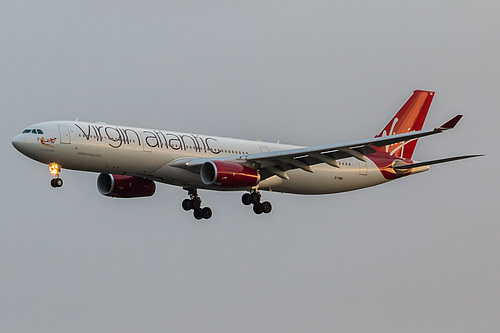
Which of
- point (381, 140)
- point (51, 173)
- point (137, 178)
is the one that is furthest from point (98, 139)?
point (381, 140)

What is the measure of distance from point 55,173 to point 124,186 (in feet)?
24.5

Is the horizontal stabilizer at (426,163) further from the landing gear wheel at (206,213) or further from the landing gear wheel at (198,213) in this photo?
the landing gear wheel at (198,213)

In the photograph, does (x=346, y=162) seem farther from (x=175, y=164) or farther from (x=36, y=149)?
(x=36, y=149)

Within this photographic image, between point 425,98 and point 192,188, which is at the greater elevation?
point 425,98

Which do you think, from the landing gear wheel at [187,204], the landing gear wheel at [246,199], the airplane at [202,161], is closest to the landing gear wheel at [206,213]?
the airplane at [202,161]

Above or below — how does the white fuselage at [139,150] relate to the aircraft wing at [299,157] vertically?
above

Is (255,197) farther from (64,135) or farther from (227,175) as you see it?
(64,135)

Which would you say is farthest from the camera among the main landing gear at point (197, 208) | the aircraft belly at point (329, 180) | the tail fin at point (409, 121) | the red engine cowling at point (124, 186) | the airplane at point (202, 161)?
the tail fin at point (409, 121)

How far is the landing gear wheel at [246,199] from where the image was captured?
59278 mm

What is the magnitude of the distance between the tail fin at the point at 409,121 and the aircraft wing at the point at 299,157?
32.9 feet

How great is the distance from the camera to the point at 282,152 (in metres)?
56.9

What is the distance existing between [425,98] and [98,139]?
23.9m

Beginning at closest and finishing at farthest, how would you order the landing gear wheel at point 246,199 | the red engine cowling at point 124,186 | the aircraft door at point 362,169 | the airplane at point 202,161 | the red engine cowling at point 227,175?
the airplane at point 202,161 → the red engine cowling at point 227,175 → the landing gear wheel at point 246,199 → the red engine cowling at point 124,186 → the aircraft door at point 362,169

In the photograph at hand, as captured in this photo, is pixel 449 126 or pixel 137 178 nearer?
pixel 449 126
